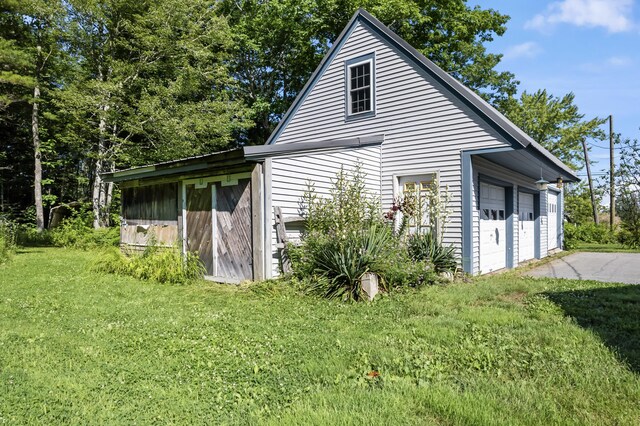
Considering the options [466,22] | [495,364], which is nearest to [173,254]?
[495,364]

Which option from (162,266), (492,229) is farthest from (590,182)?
(162,266)

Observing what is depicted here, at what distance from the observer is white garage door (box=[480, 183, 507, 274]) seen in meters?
9.68

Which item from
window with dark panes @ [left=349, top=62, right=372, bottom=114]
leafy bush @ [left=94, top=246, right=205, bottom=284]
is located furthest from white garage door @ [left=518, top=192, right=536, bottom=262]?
leafy bush @ [left=94, top=246, right=205, bottom=284]

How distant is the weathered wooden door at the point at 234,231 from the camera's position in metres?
7.91

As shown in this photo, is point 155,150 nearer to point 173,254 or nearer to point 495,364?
point 173,254

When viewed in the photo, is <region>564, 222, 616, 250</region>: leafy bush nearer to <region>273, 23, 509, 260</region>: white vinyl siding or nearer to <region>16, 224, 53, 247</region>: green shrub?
<region>273, 23, 509, 260</region>: white vinyl siding

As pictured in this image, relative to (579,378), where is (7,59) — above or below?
above

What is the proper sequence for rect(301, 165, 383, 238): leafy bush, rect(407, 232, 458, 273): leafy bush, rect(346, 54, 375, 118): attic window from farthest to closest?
rect(346, 54, 375, 118): attic window
rect(407, 232, 458, 273): leafy bush
rect(301, 165, 383, 238): leafy bush

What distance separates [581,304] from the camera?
18.5ft

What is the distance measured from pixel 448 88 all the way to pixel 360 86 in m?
2.75

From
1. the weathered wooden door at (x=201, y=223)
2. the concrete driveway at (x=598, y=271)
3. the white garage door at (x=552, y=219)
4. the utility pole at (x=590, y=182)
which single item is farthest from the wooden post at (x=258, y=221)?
the utility pole at (x=590, y=182)

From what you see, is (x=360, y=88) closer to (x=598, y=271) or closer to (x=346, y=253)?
(x=346, y=253)

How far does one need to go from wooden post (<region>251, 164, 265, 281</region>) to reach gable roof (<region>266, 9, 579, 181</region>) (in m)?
4.96

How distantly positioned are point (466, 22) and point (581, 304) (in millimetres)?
20825
